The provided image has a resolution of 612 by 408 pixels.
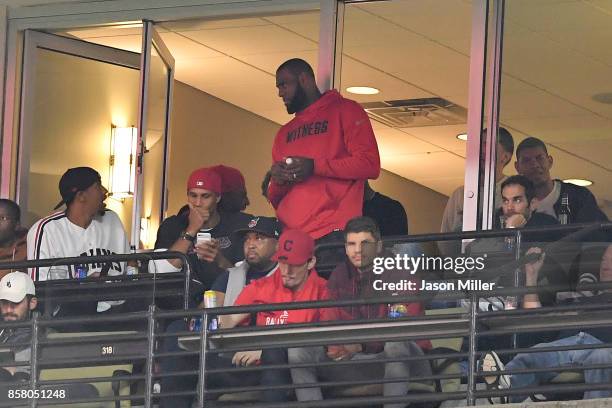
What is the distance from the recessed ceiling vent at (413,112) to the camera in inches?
466

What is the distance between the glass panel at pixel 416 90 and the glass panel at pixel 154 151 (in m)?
1.34

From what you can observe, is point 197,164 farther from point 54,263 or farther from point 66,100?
point 54,263

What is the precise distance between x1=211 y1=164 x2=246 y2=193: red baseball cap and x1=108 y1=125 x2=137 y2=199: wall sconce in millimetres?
1485

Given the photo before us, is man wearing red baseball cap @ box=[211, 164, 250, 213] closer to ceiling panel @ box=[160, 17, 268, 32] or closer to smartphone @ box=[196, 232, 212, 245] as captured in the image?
smartphone @ box=[196, 232, 212, 245]

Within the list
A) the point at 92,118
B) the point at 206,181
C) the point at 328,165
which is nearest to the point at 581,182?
the point at 328,165

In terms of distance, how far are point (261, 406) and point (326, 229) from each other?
1.65 metres

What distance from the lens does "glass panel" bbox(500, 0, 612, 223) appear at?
35.3ft

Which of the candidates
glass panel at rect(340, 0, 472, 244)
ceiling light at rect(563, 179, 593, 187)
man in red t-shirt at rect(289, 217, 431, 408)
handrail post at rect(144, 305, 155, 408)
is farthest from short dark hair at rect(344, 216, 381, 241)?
glass panel at rect(340, 0, 472, 244)

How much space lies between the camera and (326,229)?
10.3 m

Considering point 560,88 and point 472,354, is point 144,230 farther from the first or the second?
point 472,354

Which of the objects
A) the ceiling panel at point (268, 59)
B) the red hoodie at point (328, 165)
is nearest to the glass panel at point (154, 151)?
the ceiling panel at point (268, 59)

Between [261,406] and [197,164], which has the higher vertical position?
[197,164]

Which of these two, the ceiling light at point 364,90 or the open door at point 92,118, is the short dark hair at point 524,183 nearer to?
the ceiling light at point 364,90

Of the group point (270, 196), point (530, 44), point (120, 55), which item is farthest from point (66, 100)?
point (530, 44)
